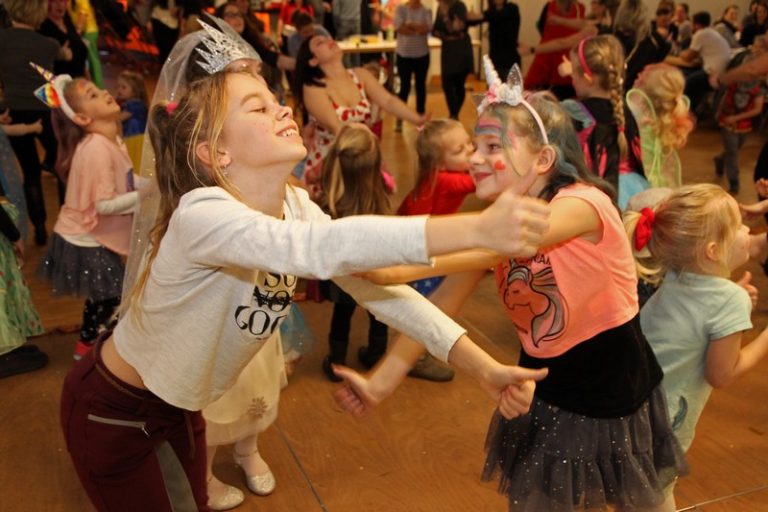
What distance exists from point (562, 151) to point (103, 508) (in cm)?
152

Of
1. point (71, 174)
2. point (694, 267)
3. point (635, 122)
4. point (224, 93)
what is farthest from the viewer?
point (635, 122)

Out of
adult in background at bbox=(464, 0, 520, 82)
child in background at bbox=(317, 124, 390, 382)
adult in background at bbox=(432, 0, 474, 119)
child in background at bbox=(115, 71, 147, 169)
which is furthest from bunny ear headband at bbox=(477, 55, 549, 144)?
adult in background at bbox=(432, 0, 474, 119)

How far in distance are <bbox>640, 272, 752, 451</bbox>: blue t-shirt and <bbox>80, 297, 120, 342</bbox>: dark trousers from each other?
2.53m

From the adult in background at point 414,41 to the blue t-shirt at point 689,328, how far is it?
22.3 feet

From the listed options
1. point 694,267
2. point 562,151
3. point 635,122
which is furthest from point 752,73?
point 562,151

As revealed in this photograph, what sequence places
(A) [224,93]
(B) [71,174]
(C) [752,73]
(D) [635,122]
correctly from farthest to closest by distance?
(C) [752,73], (D) [635,122], (B) [71,174], (A) [224,93]

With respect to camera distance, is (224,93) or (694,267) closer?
(224,93)

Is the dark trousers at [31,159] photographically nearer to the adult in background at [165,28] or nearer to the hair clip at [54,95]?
the hair clip at [54,95]

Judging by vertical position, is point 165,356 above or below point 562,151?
below

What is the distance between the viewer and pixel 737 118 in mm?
6590

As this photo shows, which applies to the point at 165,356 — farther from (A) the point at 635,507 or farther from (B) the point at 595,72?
(B) the point at 595,72

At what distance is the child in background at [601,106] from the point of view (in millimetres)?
3707

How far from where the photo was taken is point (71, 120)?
11.7 feet

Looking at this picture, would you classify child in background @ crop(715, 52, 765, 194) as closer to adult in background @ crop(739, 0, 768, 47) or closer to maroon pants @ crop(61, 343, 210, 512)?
adult in background @ crop(739, 0, 768, 47)
